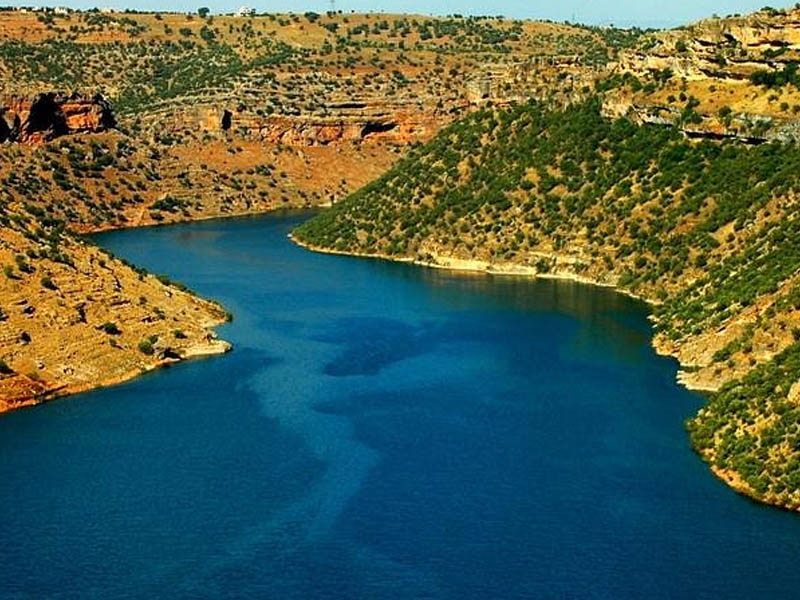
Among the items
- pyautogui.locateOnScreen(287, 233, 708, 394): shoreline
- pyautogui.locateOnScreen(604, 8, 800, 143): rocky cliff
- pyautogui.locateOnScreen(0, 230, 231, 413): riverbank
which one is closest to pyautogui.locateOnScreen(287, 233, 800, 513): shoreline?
pyautogui.locateOnScreen(287, 233, 708, 394): shoreline

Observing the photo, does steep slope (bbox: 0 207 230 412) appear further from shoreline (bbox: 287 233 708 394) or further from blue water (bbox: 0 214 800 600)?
shoreline (bbox: 287 233 708 394)

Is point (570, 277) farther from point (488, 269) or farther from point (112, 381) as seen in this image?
point (112, 381)

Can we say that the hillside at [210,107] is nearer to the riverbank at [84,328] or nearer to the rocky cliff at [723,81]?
the riverbank at [84,328]

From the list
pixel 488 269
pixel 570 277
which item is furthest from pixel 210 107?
pixel 570 277

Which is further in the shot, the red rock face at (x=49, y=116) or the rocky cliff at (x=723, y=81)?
the red rock face at (x=49, y=116)

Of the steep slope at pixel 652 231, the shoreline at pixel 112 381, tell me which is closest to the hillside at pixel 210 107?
the shoreline at pixel 112 381

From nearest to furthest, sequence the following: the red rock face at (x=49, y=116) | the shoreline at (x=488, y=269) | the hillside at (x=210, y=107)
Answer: the shoreline at (x=488, y=269) → the hillside at (x=210, y=107) → the red rock face at (x=49, y=116)

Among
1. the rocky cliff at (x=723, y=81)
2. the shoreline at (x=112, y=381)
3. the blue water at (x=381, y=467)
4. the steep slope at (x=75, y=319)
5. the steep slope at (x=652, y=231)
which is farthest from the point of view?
the rocky cliff at (x=723, y=81)
